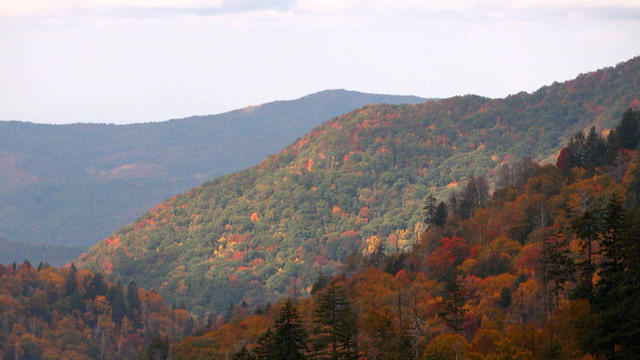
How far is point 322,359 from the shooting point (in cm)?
7438

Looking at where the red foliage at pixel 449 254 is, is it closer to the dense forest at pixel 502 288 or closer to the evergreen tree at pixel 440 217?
the dense forest at pixel 502 288

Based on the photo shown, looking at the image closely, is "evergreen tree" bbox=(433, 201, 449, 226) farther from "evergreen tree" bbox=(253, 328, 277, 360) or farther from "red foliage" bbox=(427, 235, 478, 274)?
"evergreen tree" bbox=(253, 328, 277, 360)

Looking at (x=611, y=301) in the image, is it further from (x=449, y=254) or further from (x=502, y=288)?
(x=449, y=254)

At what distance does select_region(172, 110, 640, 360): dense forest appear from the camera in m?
70.3

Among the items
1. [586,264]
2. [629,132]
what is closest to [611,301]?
[586,264]

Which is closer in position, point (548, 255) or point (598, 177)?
point (548, 255)

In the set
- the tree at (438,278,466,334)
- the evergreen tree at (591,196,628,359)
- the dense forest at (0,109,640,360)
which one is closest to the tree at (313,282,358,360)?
the dense forest at (0,109,640,360)

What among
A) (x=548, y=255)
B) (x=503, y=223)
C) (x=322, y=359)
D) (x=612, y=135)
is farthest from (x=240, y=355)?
(x=612, y=135)

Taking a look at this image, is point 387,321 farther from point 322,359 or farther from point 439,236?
point 439,236

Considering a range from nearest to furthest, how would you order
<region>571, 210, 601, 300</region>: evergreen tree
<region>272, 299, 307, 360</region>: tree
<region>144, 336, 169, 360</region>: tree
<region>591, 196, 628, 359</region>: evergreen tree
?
1. <region>591, 196, 628, 359</region>: evergreen tree
2. <region>272, 299, 307, 360</region>: tree
3. <region>571, 210, 601, 300</region>: evergreen tree
4. <region>144, 336, 169, 360</region>: tree

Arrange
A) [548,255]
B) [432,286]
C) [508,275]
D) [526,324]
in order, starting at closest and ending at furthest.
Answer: [526,324]
[548,255]
[508,275]
[432,286]

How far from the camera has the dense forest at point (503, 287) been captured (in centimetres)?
7031

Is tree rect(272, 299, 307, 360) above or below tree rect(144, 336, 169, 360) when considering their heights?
above

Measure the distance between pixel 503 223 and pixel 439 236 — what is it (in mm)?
11439
